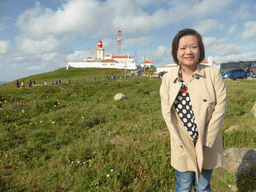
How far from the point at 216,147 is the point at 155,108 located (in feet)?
25.8

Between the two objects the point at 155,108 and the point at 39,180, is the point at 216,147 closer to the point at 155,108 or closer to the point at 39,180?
the point at 39,180

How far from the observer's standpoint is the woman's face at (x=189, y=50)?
2180mm

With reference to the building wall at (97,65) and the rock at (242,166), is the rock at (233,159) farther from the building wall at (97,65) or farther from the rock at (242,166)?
the building wall at (97,65)

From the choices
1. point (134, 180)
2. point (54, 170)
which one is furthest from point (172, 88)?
point (54, 170)

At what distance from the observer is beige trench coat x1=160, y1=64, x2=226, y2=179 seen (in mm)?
2082

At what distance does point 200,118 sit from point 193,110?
15 cm

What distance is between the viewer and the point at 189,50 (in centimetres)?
216

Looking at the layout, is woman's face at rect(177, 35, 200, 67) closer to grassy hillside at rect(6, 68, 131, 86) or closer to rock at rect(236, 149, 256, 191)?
rock at rect(236, 149, 256, 191)

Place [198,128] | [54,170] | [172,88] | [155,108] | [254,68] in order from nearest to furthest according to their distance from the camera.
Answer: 1. [198,128]
2. [172,88]
3. [54,170]
4. [155,108]
5. [254,68]

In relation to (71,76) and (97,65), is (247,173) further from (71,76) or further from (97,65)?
(97,65)

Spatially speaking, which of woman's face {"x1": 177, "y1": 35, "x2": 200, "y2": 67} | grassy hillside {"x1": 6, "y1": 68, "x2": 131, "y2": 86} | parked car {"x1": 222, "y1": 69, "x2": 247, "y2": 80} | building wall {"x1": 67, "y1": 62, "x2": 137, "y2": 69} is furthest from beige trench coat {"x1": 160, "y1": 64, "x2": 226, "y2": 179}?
building wall {"x1": 67, "y1": 62, "x2": 137, "y2": 69}

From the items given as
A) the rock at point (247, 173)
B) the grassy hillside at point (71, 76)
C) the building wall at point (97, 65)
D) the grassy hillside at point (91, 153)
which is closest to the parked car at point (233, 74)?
the grassy hillside at point (91, 153)

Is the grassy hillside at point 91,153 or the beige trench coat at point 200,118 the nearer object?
the beige trench coat at point 200,118

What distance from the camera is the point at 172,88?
2.32 m
